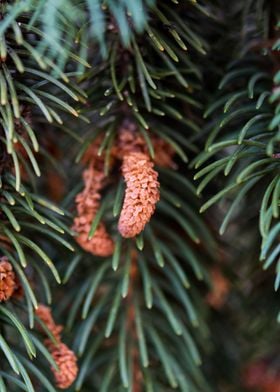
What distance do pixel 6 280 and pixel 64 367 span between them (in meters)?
0.08

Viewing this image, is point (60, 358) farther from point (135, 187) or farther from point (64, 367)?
point (135, 187)

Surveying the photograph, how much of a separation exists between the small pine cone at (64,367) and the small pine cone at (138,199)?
0.36 feet

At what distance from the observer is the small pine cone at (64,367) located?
465 mm

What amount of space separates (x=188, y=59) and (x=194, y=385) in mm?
291

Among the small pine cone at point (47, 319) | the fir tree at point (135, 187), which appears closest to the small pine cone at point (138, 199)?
the fir tree at point (135, 187)

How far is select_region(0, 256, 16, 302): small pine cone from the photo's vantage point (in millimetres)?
438

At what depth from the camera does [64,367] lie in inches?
18.3

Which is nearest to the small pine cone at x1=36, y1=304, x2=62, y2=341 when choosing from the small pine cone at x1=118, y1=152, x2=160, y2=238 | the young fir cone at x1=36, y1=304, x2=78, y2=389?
the young fir cone at x1=36, y1=304, x2=78, y2=389

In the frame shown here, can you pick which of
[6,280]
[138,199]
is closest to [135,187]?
[138,199]

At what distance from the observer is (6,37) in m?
0.44

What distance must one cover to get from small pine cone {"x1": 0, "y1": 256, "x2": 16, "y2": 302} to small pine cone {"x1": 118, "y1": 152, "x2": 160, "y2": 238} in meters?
0.09

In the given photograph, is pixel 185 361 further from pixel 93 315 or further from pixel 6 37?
pixel 6 37

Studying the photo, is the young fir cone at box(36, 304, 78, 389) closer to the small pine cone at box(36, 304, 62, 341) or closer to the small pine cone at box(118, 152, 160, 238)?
the small pine cone at box(36, 304, 62, 341)

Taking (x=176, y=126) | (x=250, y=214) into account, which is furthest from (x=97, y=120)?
(x=250, y=214)
